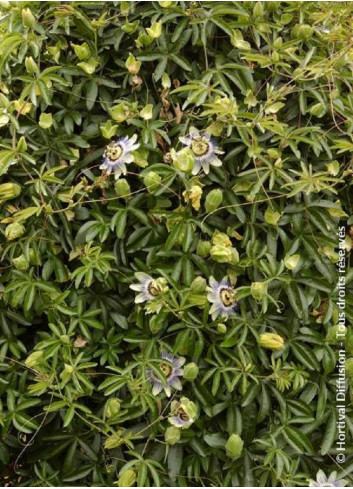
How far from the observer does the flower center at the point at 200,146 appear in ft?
3.90

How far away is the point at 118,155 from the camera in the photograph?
121cm

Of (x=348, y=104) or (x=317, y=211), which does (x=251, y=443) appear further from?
(x=348, y=104)

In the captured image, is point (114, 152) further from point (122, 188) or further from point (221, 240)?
point (221, 240)

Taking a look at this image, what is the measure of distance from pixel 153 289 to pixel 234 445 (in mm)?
314

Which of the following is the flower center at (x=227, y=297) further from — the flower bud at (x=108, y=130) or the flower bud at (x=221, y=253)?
the flower bud at (x=108, y=130)

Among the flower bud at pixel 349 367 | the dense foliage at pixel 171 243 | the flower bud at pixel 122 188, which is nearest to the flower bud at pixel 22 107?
the dense foliage at pixel 171 243

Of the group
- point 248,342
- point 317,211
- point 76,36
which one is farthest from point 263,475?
point 76,36

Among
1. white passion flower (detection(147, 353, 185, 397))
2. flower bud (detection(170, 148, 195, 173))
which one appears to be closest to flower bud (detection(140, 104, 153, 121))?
flower bud (detection(170, 148, 195, 173))

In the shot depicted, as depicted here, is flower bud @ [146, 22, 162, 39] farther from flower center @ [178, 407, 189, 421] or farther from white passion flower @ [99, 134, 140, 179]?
flower center @ [178, 407, 189, 421]

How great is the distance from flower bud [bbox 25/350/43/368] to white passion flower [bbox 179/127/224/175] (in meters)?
0.45

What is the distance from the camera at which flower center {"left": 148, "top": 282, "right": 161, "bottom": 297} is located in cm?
114

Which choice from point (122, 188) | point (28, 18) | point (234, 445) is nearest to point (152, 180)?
point (122, 188)

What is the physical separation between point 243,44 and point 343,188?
35cm

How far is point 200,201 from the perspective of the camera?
1231 millimetres
